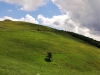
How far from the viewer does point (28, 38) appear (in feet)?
303

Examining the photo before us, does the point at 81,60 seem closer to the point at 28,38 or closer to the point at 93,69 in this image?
the point at 93,69

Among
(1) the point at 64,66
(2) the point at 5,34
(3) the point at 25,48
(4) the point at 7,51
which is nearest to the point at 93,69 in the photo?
(1) the point at 64,66

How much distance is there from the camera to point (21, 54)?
70.1m

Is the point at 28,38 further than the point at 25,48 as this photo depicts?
Yes

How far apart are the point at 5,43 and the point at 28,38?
16.0 m

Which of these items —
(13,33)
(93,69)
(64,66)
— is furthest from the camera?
(13,33)

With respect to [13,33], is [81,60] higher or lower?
lower

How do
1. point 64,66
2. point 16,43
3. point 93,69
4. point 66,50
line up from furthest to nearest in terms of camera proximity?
1. point 66,50
2. point 16,43
3. point 93,69
4. point 64,66

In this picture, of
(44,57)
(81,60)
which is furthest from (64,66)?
(81,60)

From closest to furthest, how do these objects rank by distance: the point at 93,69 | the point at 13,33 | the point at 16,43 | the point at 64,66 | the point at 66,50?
1. the point at 64,66
2. the point at 93,69
3. the point at 16,43
4. the point at 66,50
5. the point at 13,33

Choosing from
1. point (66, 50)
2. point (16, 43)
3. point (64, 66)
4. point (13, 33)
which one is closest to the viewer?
point (64, 66)

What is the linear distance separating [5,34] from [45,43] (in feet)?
49.9

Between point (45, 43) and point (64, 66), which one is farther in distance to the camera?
point (45, 43)

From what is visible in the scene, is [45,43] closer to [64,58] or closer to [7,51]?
[64,58]
